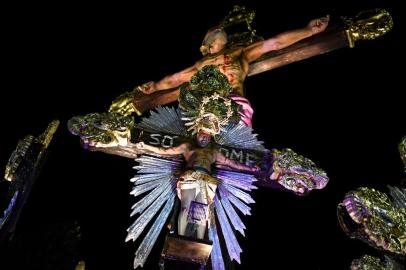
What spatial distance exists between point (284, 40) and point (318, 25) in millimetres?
374

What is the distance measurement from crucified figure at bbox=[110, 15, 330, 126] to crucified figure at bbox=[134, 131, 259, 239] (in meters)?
0.93

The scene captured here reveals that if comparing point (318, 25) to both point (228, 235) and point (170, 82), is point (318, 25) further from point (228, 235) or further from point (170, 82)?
point (228, 235)

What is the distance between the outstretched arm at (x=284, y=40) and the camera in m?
6.25

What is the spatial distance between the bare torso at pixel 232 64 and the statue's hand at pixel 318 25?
0.75 meters

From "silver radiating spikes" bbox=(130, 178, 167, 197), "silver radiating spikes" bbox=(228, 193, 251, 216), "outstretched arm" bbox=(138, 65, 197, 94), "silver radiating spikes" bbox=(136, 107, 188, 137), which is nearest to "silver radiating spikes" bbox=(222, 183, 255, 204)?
"silver radiating spikes" bbox=(228, 193, 251, 216)

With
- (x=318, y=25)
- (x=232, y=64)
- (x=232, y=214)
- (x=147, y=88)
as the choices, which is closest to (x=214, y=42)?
(x=232, y=64)

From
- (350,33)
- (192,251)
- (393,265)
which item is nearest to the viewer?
(192,251)

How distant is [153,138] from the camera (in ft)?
17.2

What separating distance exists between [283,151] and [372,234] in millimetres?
1208

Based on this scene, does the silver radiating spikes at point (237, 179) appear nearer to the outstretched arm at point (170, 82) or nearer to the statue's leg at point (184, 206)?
the statue's leg at point (184, 206)

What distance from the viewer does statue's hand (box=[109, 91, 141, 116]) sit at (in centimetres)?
653

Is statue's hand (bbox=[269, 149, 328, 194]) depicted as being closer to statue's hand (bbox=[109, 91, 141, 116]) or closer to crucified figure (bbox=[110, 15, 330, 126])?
crucified figure (bbox=[110, 15, 330, 126])

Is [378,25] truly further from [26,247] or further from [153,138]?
[26,247]

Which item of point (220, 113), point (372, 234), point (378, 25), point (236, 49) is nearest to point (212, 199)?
point (220, 113)
